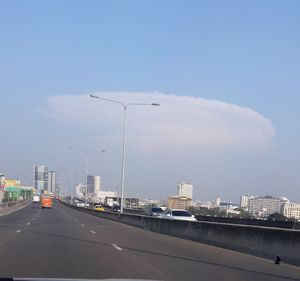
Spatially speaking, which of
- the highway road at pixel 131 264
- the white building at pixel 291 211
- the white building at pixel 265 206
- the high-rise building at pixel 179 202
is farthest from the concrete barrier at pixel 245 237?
the high-rise building at pixel 179 202

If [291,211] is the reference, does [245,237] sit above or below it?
above

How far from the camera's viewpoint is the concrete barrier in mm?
18744

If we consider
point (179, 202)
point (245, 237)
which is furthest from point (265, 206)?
point (245, 237)

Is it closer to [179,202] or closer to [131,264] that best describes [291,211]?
[179,202]

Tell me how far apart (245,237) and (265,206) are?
3683 cm

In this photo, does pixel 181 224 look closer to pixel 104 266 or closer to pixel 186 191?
pixel 104 266

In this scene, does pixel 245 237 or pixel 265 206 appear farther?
pixel 265 206

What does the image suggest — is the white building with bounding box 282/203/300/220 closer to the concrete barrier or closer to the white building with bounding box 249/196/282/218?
the white building with bounding box 249/196/282/218

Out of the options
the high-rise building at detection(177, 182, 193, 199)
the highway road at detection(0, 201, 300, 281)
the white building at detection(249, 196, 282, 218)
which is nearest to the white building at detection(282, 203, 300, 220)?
the white building at detection(249, 196, 282, 218)

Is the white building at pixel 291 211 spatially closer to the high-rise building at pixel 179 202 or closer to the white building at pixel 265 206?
the white building at pixel 265 206

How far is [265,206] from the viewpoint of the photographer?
58750 mm

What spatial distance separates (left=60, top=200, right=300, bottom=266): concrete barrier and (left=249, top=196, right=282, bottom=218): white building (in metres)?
20.7

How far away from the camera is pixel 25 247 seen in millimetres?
20891

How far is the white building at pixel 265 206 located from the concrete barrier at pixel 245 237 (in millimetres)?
20665
